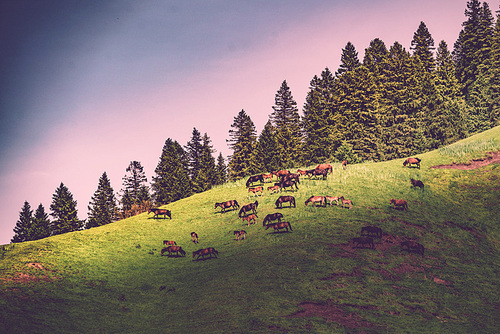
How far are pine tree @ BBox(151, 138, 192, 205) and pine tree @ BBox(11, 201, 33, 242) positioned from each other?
107 feet

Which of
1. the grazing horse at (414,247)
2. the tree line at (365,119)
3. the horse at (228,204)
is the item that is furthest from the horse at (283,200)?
the tree line at (365,119)

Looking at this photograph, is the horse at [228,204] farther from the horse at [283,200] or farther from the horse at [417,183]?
the horse at [417,183]

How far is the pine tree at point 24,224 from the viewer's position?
74188 millimetres

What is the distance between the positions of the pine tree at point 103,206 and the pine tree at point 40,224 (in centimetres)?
1246

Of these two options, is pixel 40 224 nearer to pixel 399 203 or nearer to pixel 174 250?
pixel 174 250

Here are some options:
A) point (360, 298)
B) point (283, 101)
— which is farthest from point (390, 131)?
point (360, 298)

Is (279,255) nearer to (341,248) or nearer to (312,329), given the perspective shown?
(341,248)

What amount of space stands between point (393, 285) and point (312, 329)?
7.90 meters

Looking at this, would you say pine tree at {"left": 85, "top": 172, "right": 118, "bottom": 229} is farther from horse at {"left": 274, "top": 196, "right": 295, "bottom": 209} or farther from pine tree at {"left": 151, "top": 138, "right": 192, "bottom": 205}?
horse at {"left": 274, "top": 196, "right": 295, "bottom": 209}

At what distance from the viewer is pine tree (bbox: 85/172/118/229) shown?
88.7 metres

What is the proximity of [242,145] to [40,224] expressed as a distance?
178 feet

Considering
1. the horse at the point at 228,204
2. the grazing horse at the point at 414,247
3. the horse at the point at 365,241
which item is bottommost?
the grazing horse at the point at 414,247

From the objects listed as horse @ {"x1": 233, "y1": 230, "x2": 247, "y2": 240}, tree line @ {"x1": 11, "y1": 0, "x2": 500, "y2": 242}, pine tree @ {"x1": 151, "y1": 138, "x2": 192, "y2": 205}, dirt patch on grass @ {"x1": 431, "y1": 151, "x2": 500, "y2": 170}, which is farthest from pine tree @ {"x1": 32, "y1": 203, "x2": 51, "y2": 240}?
dirt patch on grass @ {"x1": 431, "y1": 151, "x2": 500, "y2": 170}

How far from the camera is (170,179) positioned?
296 ft
